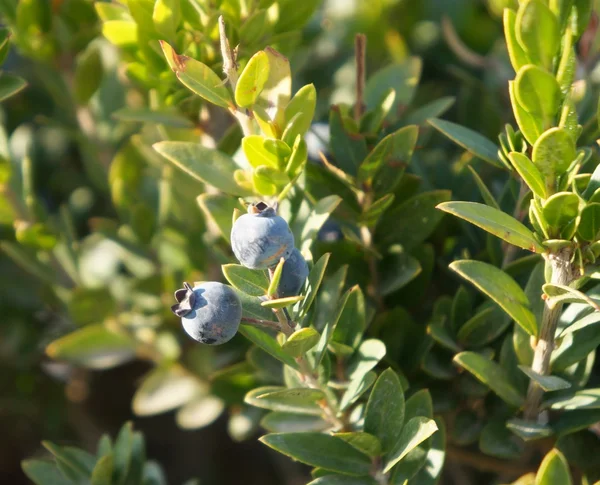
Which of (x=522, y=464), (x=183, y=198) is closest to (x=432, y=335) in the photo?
(x=522, y=464)

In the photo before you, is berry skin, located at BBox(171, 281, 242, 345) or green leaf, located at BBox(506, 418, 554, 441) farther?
green leaf, located at BBox(506, 418, 554, 441)

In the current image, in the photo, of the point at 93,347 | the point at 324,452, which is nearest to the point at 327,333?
the point at 324,452

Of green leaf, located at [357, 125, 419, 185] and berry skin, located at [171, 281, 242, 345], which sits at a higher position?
green leaf, located at [357, 125, 419, 185]

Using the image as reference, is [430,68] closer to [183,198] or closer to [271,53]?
[183,198]

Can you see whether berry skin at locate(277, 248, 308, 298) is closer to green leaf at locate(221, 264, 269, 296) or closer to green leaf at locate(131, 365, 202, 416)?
green leaf at locate(221, 264, 269, 296)

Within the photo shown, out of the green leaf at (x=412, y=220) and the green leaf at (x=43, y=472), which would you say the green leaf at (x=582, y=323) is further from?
the green leaf at (x=43, y=472)

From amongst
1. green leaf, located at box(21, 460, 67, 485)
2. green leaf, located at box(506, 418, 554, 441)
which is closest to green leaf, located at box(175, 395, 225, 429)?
green leaf, located at box(21, 460, 67, 485)
